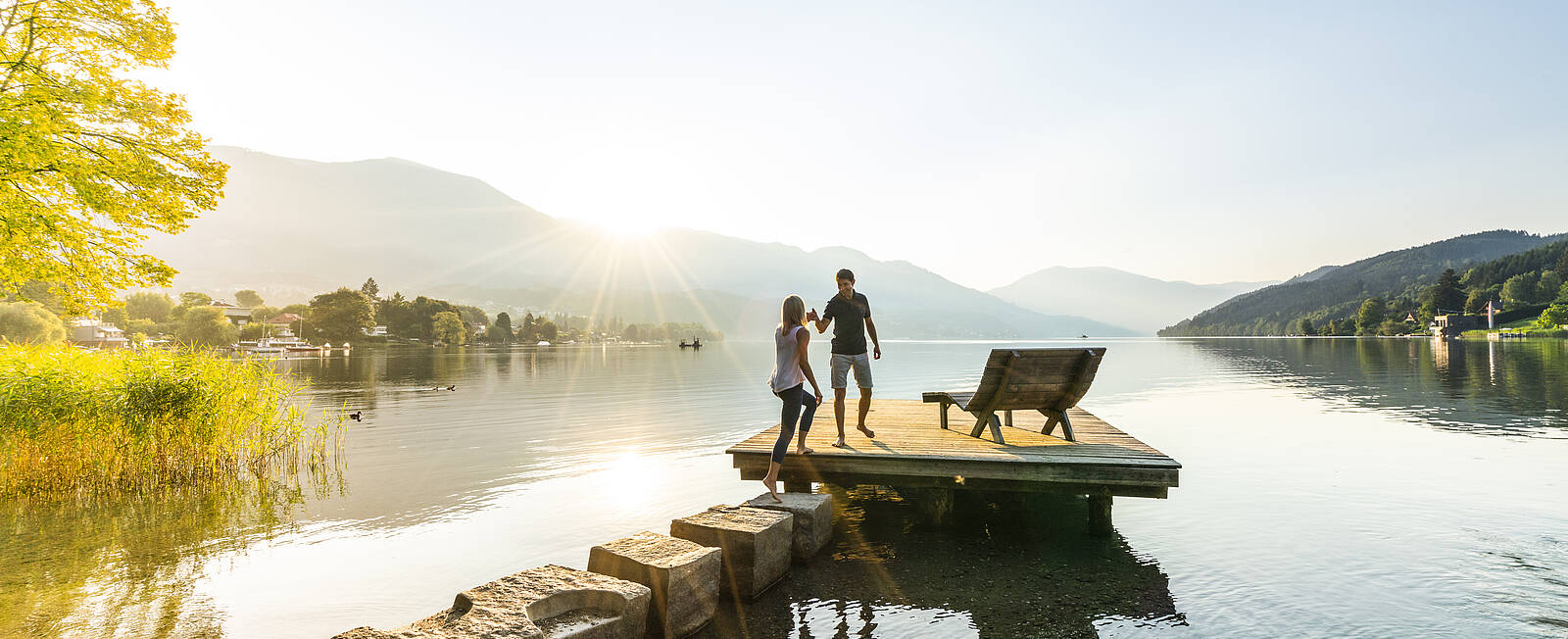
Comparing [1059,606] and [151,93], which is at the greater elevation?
[151,93]

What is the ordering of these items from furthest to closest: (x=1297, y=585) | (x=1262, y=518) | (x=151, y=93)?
1. (x=151, y=93)
2. (x=1262, y=518)
3. (x=1297, y=585)

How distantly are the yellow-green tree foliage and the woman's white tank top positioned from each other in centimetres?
1317

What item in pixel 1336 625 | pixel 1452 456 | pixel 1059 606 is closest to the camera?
pixel 1336 625

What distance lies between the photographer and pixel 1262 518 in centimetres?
1099

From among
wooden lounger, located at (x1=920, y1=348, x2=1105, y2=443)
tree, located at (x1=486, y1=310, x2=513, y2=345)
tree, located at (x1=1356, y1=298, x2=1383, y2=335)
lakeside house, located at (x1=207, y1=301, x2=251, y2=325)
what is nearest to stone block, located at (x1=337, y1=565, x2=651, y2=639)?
wooden lounger, located at (x1=920, y1=348, x2=1105, y2=443)

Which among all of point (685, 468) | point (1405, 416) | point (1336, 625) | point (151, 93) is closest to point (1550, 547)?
point (1336, 625)

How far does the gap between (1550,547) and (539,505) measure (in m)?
14.6

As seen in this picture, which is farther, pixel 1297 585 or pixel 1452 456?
pixel 1452 456

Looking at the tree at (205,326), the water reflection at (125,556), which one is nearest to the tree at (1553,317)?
the water reflection at (125,556)

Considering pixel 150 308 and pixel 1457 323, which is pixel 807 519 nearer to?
pixel 150 308

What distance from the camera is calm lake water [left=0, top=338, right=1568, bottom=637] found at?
6945mm

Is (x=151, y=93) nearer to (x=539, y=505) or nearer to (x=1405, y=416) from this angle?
(x=539, y=505)

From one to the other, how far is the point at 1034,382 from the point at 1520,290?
213562mm

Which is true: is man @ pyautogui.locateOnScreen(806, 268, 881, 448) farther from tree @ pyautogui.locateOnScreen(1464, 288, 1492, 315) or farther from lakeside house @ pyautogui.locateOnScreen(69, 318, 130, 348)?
tree @ pyautogui.locateOnScreen(1464, 288, 1492, 315)
